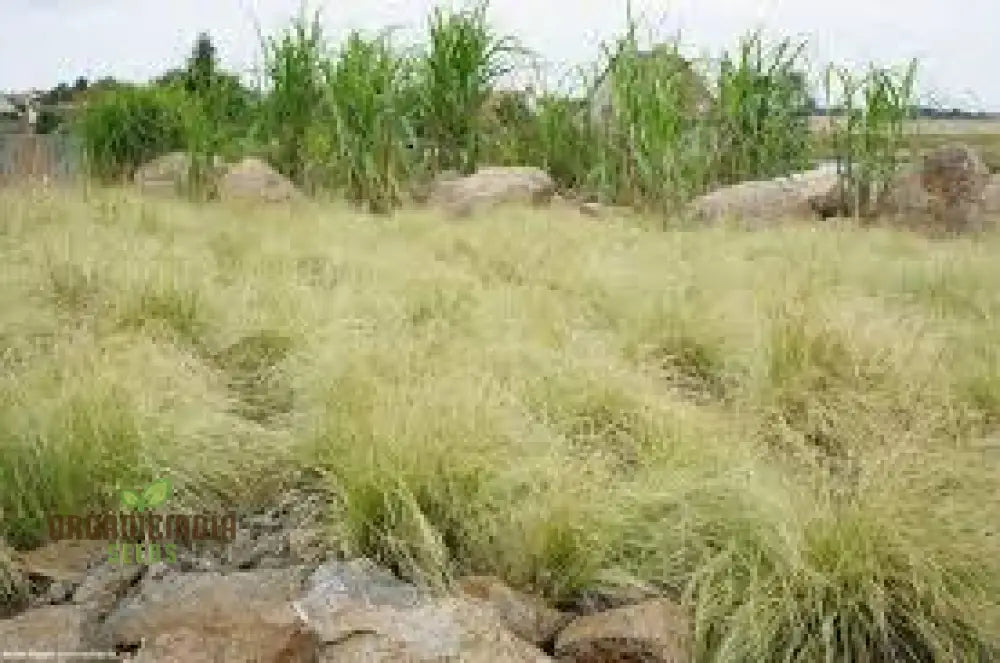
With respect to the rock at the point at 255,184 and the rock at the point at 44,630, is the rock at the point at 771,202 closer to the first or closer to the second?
the rock at the point at 255,184

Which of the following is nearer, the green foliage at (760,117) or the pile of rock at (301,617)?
the pile of rock at (301,617)

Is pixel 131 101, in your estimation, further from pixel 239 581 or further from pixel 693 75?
pixel 239 581

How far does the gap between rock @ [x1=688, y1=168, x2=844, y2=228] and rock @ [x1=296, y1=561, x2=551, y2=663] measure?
5773mm

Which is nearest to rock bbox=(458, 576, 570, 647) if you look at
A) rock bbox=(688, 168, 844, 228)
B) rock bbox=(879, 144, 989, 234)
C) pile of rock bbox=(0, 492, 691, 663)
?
pile of rock bbox=(0, 492, 691, 663)

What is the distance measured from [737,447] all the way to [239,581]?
1.17 metres

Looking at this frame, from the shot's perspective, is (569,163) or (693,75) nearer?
(693,75)

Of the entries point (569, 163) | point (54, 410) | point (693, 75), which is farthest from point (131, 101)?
point (54, 410)

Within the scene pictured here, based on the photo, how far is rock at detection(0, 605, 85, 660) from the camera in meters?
1.98

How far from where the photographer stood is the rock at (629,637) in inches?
79.0

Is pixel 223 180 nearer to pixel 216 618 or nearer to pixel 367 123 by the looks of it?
pixel 367 123

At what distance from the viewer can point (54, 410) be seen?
265 centimetres

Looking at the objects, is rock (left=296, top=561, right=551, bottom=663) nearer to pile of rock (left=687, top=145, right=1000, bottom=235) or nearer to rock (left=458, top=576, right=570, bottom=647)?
rock (left=458, top=576, right=570, bottom=647)

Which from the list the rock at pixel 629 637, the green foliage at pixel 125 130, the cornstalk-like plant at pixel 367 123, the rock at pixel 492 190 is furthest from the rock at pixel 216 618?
the green foliage at pixel 125 130

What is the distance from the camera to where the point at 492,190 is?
8.30 metres
